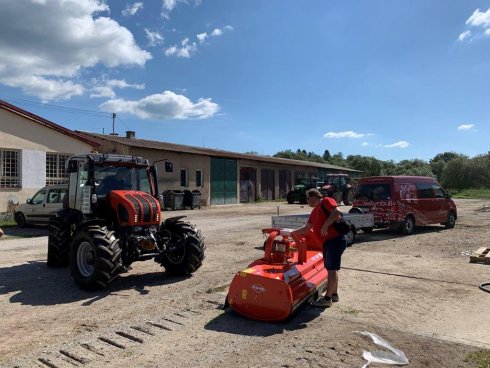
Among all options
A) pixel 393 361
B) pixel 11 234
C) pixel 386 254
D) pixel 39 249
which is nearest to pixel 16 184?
pixel 11 234

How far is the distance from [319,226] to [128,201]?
343cm

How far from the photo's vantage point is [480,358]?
4.52 m

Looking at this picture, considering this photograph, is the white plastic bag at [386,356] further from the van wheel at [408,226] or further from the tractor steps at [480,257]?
the van wheel at [408,226]

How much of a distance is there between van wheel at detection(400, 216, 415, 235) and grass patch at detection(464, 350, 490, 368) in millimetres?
10207

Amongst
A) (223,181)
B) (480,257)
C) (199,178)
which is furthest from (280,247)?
(223,181)

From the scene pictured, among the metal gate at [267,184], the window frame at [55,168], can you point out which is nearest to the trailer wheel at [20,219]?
the window frame at [55,168]

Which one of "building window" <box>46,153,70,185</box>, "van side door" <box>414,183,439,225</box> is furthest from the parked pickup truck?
"building window" <box>46,153,70,185</box>

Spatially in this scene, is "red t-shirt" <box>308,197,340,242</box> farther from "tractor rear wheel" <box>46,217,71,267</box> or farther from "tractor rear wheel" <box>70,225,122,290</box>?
"tractor rear wheel" <box>46,217,71,267</box>

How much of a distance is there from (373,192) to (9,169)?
15911mm

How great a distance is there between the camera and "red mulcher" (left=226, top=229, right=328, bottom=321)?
551 cm

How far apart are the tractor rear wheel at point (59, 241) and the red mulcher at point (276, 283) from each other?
464 cm

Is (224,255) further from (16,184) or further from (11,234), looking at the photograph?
(16,184)

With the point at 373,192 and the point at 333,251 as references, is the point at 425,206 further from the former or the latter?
the point at 333,251

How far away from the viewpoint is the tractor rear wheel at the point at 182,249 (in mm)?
8039
